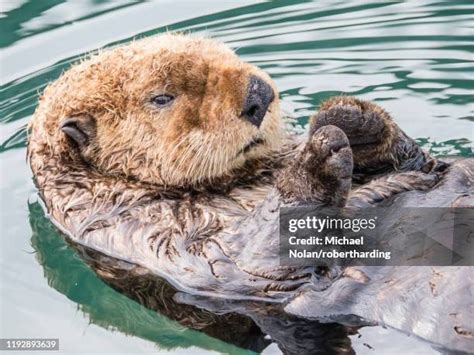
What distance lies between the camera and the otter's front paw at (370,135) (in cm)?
448

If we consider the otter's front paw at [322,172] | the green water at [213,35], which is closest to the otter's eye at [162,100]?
the otter's front paw at [322,172]

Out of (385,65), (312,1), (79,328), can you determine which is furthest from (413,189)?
(312,1)

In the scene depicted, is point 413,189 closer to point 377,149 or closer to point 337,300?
point 377,149

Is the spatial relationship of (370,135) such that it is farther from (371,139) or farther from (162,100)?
(162,100)

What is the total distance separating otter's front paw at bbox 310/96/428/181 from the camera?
4477mm

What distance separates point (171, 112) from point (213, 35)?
10.4ft

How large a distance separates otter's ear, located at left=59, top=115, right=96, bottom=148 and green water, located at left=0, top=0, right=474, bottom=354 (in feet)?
2.05

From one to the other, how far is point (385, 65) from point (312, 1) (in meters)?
1.52

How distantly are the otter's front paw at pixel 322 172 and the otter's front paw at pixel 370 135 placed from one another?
505mm

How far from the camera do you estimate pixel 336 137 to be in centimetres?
391

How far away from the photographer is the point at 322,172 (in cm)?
392

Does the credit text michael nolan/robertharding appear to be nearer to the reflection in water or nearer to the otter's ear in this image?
the reflection in water

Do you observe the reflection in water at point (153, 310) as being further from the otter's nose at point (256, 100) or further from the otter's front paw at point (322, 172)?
the otter's nose at point (256, 100)

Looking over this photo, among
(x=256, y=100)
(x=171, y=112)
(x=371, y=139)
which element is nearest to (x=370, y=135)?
(x=371, y=139)
